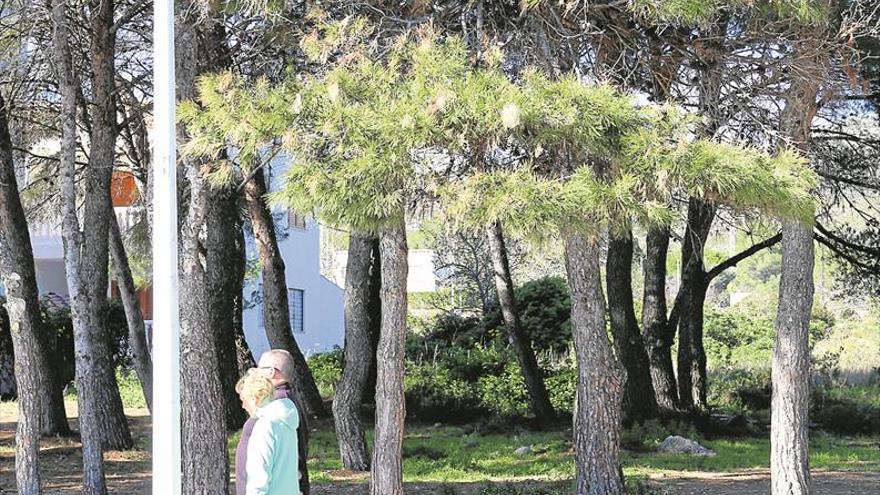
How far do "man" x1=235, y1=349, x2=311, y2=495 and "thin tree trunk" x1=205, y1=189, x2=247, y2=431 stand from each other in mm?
8784

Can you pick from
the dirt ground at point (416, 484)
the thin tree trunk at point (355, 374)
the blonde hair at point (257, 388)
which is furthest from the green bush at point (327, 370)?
the blonde hair at point (257, 388)

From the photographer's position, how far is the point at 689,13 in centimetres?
922

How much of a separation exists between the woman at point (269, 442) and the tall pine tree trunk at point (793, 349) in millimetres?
6476

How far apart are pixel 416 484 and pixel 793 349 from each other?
4990mm

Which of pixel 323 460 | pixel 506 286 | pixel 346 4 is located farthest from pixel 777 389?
pixel 506 286

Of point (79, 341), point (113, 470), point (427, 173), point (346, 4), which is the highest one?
point (346, 4)

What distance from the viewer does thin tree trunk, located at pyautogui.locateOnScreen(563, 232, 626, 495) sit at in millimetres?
12391

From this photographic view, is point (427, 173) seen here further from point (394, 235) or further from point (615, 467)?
point (615, 467)

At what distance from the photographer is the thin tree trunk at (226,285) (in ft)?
54.0

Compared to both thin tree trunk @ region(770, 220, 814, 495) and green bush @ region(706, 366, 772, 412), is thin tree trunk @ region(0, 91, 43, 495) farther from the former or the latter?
green bush @ region(706, 366, 772, 412)

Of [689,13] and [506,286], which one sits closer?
[689,13]

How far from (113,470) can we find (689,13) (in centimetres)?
1033

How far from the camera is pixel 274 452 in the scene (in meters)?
6.26

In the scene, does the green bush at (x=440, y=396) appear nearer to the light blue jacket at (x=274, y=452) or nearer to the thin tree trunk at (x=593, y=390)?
the thin tree trunk at (x=593, y=390)
